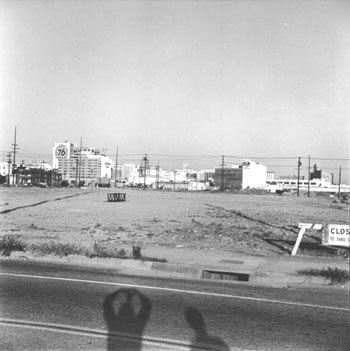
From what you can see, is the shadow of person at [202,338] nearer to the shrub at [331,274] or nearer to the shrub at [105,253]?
the shrub at [331,274]

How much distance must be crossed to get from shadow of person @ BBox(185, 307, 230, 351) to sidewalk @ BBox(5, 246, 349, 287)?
3.25 meters

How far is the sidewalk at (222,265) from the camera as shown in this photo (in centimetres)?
946

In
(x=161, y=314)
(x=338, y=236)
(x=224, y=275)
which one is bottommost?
(x=224, y=275)

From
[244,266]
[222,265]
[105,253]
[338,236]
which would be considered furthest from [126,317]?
[338,236]

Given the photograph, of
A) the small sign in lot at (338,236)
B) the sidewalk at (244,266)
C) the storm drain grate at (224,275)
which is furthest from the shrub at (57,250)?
the small sign in lot at (338,236)

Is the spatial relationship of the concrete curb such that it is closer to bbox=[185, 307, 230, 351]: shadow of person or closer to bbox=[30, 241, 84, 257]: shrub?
bbox=[30, 241, 84, 257]: shrub

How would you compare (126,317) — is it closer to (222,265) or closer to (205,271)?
(205,271)

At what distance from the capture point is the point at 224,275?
970 cm

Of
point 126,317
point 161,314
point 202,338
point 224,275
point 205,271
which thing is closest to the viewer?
point 202,338

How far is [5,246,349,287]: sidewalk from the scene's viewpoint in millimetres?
9461

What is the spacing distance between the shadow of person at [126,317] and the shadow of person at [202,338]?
60 cm

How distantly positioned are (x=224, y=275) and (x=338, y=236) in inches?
134

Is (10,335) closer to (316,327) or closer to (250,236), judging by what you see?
(316,327)

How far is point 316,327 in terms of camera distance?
5.95 m
